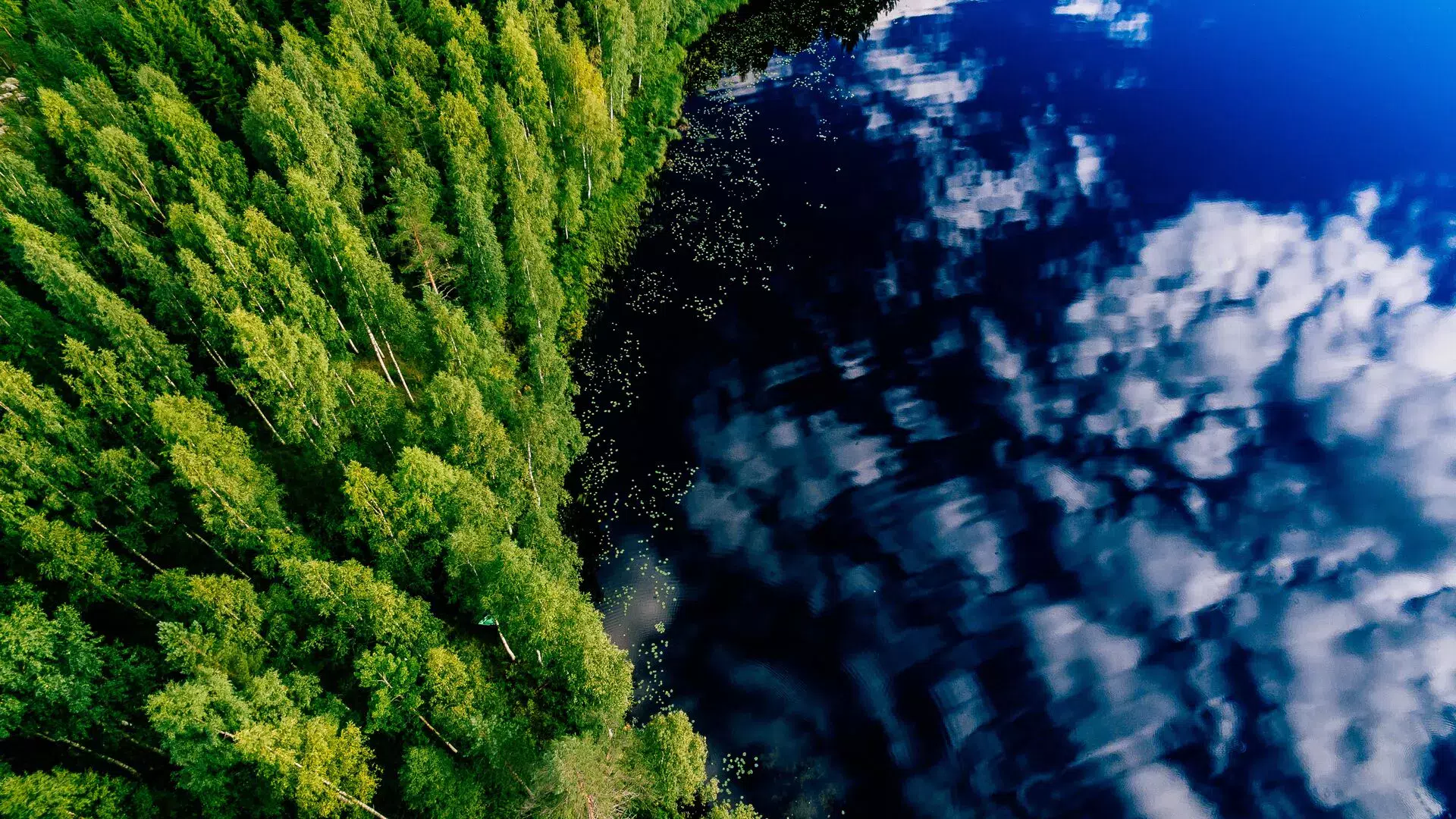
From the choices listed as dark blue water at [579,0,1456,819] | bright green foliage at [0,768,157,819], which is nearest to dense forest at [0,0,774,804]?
bright green foliage at [0,768,157,819]

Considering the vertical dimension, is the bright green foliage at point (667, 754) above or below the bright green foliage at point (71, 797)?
below

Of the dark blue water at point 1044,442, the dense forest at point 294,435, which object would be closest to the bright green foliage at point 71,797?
the dense forest at point 294,435

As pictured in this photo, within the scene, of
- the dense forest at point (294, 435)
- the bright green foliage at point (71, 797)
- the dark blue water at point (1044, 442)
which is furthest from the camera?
the dark blue water at point (1044, 442)

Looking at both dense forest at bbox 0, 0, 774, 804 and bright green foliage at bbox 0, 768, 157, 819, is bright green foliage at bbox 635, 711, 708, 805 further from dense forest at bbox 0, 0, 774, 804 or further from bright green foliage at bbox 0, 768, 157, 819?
bright green foliage at bbox 0, 768, 157, 819

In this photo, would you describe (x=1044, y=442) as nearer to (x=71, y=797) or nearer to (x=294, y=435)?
(x=294, y=435)

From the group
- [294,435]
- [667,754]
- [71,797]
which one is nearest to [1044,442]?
[667,754]

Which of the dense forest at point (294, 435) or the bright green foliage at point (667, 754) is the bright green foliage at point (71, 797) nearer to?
the dense forest at point (294, 435)

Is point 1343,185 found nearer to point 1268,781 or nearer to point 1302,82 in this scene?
point 1302,82
